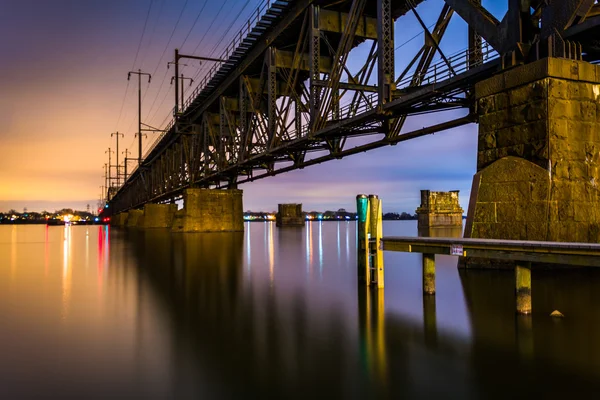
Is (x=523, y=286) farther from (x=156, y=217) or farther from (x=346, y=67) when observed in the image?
(x=156, y=217)

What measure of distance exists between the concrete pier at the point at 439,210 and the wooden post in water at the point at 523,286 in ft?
220

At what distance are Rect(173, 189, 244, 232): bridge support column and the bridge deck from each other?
38.2 meters

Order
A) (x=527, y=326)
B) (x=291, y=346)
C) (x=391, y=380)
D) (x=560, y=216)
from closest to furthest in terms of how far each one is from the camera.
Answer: (x=391, y=380) < (x=291, y=346) < (x=527, y=326) < (x=560, y=216)

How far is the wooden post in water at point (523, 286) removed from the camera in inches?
319

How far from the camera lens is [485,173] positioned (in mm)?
11695

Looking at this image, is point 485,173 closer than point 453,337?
No

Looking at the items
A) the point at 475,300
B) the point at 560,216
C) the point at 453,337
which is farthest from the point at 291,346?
the point at 560,216

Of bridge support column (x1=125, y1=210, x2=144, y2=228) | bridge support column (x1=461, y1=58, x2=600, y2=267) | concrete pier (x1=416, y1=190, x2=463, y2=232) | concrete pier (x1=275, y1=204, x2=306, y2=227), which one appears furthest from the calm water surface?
concrete pier (x1=275, y1=204, x2=306, y2=227)

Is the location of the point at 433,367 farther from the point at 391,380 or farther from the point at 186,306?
the point at 186,306

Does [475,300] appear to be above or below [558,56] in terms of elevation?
below

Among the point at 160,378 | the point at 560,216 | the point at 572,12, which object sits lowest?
the point at 160,378

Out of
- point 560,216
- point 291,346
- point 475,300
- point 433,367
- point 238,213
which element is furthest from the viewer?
point 238,213

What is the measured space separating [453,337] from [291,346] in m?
2.49

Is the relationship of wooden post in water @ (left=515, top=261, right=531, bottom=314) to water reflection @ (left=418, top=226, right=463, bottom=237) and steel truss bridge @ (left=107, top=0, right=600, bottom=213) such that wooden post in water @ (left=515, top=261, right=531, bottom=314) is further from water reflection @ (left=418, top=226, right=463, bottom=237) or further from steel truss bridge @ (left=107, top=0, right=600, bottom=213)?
water reflection @ (left=418, top=226, right=463, bottom=237)
